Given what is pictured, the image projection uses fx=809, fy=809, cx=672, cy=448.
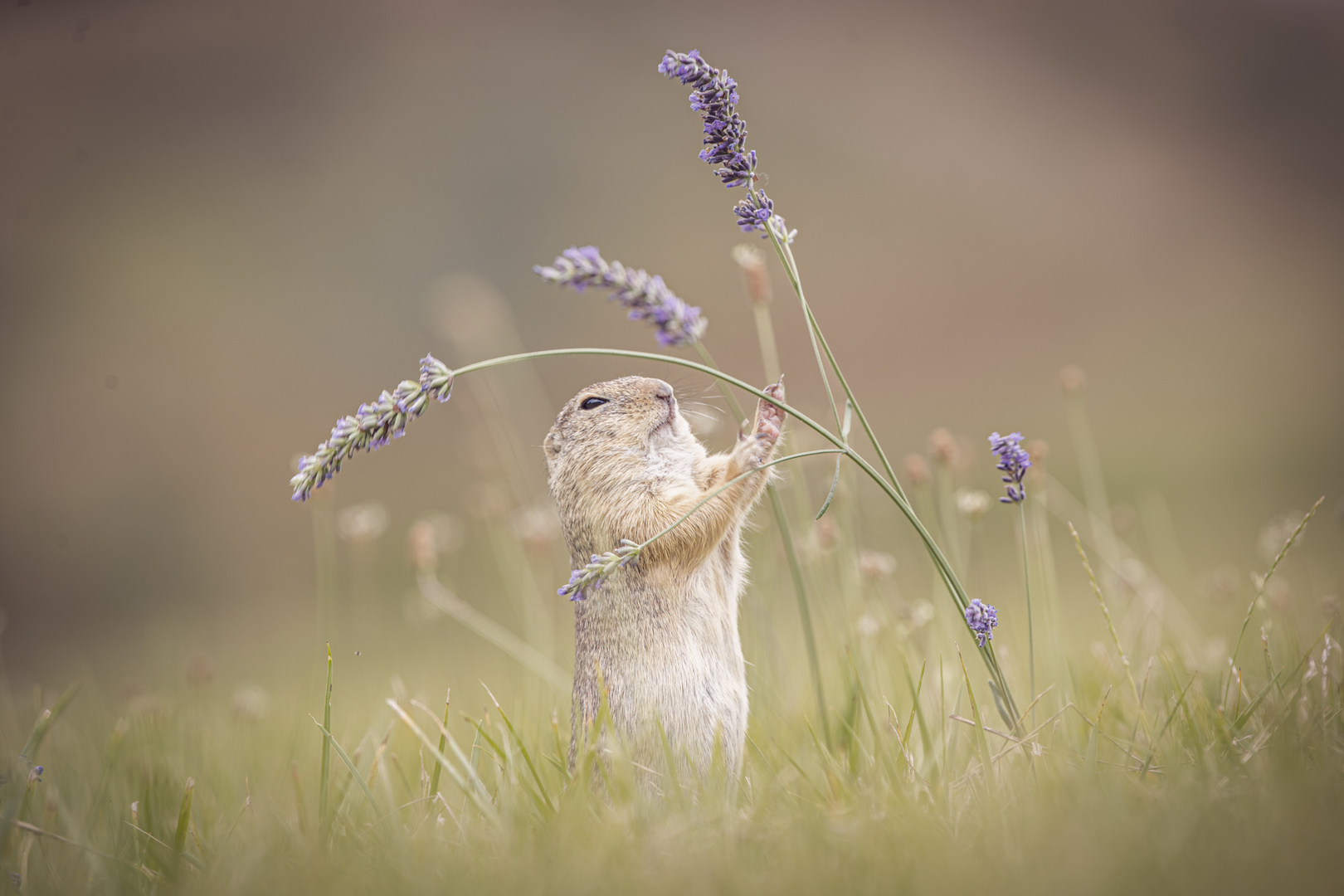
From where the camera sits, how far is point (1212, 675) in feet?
8.34

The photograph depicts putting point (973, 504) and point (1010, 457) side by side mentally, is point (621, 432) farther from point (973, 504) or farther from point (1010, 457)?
point (1010, 457)

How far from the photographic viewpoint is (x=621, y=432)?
9.41 feet

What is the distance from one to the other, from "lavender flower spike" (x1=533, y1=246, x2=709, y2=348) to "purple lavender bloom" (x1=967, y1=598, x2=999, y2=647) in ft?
2.94

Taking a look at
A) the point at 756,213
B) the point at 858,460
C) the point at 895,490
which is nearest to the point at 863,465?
the point at 858,460

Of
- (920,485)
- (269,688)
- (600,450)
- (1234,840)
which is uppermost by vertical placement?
(600,450)

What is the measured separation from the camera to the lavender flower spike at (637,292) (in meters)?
1.62

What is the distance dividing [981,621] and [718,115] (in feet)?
4.14

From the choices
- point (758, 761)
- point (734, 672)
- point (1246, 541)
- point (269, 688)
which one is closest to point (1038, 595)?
point (1246, 541)

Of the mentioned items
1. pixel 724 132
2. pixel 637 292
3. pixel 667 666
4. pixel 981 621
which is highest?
pixel 724 132

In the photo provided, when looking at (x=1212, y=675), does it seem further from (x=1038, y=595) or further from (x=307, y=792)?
(x=307, y=792)

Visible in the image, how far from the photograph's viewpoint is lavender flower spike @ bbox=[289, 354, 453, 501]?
5.16ft

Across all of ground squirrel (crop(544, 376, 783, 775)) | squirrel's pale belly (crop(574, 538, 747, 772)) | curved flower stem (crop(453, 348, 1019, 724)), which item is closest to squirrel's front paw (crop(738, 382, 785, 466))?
ground squirrel (crop(544, 376, 783, 775))

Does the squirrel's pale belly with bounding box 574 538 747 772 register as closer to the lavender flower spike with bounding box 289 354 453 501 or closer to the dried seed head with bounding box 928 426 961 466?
the dried seed head with bounding box 928 426 961 466

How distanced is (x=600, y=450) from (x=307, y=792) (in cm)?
169
